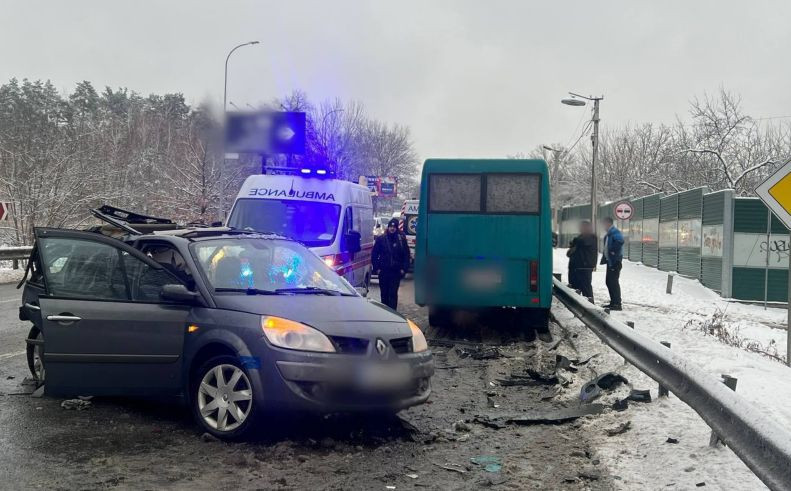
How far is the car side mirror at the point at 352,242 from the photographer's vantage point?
39.7 ft

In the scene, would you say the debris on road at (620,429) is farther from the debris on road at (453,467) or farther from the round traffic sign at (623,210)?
the round traffic sign at (623,210)

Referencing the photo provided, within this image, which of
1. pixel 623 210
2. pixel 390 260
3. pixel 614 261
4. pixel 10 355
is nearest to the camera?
pixel 10 355

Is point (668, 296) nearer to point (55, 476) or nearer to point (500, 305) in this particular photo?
point (500, 305)

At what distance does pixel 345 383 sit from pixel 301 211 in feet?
25.8

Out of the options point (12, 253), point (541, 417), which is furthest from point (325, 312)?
point (12, 253)

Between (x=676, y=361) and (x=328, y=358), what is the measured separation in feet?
8.80

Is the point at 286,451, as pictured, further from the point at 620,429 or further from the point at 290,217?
the point at 290,217

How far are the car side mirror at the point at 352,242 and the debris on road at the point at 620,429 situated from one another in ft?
24.1

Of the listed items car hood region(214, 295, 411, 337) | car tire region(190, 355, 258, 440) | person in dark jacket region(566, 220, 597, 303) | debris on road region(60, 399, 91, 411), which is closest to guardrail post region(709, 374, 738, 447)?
car hood region(214, 295, 411, 337)

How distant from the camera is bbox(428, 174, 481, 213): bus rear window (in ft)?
34.6

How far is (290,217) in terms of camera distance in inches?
479

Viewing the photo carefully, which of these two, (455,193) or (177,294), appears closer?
(177,294)

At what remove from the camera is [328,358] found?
4.61 meters

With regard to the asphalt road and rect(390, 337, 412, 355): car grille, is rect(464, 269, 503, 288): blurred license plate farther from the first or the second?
rect(390, 337, 412, 355): car grille
